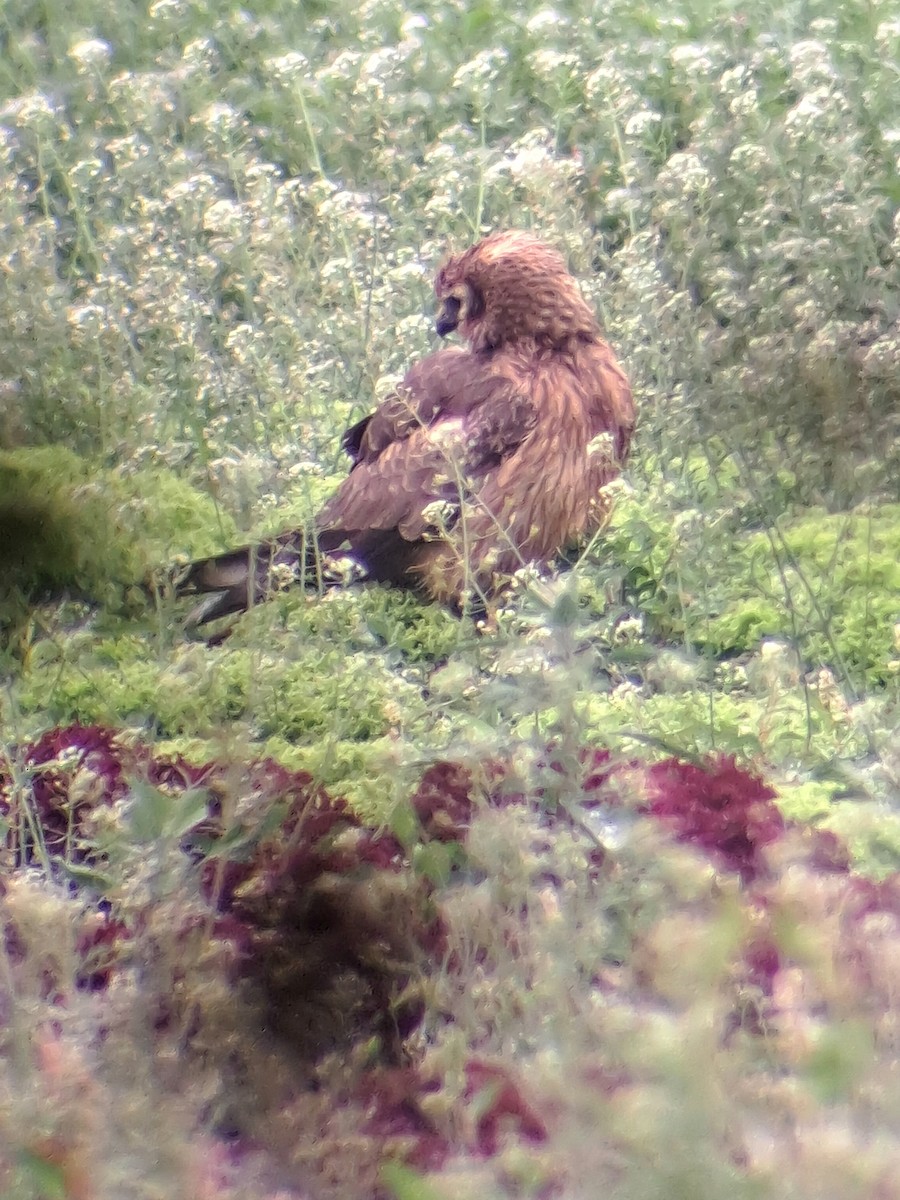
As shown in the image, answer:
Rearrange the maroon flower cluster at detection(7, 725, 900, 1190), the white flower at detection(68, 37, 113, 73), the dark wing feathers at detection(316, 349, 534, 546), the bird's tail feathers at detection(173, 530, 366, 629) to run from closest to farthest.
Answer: the maroon flower cluster at detection(7, 725, 900, 1190) < the bird's tail feathers at detection(173, 530, 366, 629) < the dark wing feathers at detection(316, 349, 534, 546) < the white flower at detection(68, 37, 113, 73)

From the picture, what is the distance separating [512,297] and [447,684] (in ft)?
4.95

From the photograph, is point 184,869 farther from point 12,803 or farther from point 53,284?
point 53,284

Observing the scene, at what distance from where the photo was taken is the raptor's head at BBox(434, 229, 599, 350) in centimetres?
354

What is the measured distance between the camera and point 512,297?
11.6 feet

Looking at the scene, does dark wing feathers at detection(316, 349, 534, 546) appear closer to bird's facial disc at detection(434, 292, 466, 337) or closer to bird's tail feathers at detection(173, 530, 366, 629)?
bird's facial disc at detection(434, 292, 466, 337)

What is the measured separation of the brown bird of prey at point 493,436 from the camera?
331 centimetres

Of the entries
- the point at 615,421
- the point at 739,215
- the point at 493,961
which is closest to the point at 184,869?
the point at 493,961

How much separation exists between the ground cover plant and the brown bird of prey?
4.6 inches

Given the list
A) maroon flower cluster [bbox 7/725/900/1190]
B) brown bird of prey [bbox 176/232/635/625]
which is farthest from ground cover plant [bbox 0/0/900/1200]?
brown bird of prey [bbox 176/232/635/625]

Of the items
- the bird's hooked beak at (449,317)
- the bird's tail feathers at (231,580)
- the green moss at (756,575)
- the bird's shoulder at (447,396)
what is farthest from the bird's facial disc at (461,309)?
the bird's tail feathers at (231,580)

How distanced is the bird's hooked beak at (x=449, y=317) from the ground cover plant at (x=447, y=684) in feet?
0.67

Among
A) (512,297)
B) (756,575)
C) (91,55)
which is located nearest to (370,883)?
(756,575)

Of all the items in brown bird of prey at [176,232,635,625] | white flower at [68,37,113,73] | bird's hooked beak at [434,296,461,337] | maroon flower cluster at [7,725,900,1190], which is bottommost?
brown bird of prey at [176,232,635,625]

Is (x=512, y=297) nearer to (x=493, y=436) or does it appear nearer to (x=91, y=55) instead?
(x=493, y=436)
